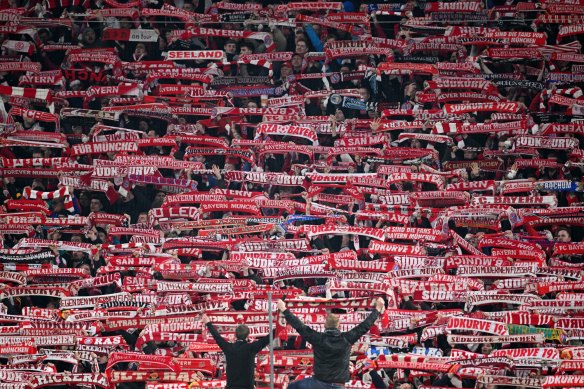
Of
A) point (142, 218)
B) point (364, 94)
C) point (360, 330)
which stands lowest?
point (360, 330)

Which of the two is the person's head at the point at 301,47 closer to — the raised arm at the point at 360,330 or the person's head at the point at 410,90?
the person's head at the point at 410,90

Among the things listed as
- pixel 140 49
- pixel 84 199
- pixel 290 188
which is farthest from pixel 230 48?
pixel 84 199

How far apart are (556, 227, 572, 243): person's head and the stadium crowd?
11 cm

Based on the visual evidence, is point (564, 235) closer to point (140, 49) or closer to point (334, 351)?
point (334, 351)

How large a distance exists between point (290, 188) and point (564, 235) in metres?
5.13

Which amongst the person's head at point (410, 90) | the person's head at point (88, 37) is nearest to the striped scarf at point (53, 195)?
the person's head at point (88, 37)

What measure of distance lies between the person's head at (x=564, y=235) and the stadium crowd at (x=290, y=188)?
0.11m

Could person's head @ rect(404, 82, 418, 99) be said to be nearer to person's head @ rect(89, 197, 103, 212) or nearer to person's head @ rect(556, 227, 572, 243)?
person's head @ rect(556, 227, 572, 243)

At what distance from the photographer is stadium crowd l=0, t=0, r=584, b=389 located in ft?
75.2

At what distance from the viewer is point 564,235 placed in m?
27.3

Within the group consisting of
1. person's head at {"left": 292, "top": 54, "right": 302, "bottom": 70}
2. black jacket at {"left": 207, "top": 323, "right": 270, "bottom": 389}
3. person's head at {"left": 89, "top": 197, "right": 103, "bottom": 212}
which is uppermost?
person's head at {"left": 292, "top": 54, "right": 302, "bottom": 70}

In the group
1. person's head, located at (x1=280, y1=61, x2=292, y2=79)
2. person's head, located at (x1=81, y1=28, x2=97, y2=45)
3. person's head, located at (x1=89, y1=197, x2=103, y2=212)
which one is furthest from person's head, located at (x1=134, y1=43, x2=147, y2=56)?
person's head, located at (x1=89, y1=197, x2=103, y2=212)

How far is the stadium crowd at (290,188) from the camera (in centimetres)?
2292

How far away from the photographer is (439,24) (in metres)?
32.9
